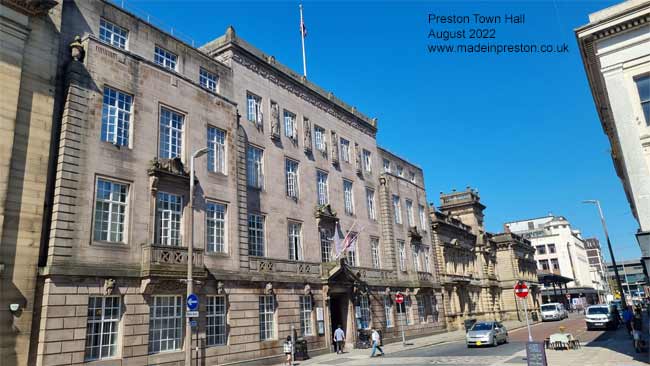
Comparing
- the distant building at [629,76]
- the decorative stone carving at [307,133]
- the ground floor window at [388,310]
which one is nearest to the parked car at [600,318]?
the ground floor window at [388,310]

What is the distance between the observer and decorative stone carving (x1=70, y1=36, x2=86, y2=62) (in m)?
19.9

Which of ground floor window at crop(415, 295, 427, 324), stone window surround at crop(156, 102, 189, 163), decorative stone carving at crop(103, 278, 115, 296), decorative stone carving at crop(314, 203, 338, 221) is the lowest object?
ground floor window at crop(415, 295, 427, 324)

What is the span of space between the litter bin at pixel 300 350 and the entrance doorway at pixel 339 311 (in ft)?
19.3

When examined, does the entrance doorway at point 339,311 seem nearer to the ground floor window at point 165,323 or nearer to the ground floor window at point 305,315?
the ground floor window at point 305,315

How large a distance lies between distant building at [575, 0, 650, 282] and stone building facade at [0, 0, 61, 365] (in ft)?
80.7

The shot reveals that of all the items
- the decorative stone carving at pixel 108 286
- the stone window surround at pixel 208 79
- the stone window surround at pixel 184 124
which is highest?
the stone window surround at pixel 208 79

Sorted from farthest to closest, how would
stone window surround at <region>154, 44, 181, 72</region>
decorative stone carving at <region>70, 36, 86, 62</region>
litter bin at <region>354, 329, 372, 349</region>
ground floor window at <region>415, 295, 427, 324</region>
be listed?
ground floor window at <region>415, 295, 427, 324</region>, litter bin at <region>354, 329, 372, 349</region>, stone window surround at <region>154, 44, 181, 72</region>, decorative stone carving at <region>70, 36, 86, 62</region>

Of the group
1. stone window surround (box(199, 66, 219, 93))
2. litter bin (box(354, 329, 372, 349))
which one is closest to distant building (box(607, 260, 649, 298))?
litter bin (box(354, 329, 372, 349))

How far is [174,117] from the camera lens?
79.2ft

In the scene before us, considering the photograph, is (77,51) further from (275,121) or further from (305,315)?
(305,315)

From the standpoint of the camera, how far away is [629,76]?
20.5 m

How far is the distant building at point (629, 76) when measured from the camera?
64.4ft

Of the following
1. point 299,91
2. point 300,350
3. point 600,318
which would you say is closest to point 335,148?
point 299,91

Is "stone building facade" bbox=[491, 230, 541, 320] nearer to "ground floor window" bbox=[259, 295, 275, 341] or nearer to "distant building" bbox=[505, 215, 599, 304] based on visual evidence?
"distant building" bbox=[505, 215, 599, 304]
